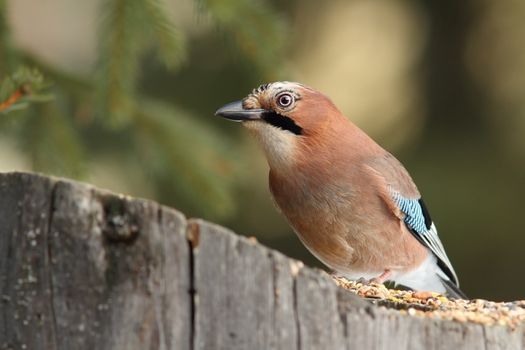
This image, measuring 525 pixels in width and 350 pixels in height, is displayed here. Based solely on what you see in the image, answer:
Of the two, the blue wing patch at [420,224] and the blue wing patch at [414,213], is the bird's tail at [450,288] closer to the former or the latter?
the blue wing patch at [420,224]

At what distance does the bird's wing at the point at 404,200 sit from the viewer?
5.29 meters

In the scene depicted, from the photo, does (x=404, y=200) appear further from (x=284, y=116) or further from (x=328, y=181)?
(x=284, y=116)

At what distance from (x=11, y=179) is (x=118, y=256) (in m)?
0.37

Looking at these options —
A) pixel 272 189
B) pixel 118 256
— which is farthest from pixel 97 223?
pixel 272 189

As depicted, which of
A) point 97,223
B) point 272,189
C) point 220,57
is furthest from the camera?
point 220,57

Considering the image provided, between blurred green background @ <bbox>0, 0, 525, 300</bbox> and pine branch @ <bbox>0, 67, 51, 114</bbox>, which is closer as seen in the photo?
pine branch @ <bbox>0, 67, 51, 114</bbox>

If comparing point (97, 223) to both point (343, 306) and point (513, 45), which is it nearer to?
point (343, 306)

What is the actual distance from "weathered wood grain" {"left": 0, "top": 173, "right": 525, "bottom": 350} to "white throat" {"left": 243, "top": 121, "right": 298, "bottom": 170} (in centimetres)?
224

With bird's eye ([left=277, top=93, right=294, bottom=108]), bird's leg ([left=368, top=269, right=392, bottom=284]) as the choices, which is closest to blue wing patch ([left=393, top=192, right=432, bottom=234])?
bird's leg ([left=368, top=269, right=392, bottom=284])

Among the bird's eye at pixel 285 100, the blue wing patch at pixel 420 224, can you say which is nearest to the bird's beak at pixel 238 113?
the bird's eye at pixel 285 100

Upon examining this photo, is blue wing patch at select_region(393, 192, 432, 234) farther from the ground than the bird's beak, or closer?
closer

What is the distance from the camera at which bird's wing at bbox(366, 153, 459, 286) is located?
5.29m

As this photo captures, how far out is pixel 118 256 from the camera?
2666 millimetres

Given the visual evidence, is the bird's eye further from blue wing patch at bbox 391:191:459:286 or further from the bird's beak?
blue wing patch at bbox 391:191:459:286
